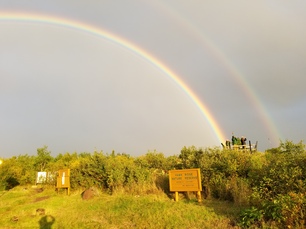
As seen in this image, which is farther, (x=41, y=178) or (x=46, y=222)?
(x=41, y=178)

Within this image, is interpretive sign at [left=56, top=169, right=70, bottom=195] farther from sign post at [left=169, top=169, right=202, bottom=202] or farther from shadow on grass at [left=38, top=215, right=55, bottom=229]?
sign post at [left=169, top=169, right=202, bottom=202]

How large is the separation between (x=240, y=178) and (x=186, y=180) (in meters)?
2.40

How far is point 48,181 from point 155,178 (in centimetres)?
1155

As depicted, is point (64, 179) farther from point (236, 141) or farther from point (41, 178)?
point (236, 141)

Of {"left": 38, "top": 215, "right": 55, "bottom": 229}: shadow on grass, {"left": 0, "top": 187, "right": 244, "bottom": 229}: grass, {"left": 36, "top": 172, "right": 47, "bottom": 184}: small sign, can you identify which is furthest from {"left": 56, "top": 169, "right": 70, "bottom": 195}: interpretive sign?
{"left": 38, "top": 215, "right": 55, "bottom": 229}: shadow on grass

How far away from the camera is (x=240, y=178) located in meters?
11.9

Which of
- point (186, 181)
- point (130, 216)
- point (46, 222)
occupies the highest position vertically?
point (186, 181)

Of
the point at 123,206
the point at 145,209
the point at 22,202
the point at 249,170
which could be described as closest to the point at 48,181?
the point at 22,202

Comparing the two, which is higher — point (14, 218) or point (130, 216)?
point (130, 216)

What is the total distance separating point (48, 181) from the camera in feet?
75.3

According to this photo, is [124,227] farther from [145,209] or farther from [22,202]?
[22,202]

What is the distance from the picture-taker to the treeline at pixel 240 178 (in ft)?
23.1

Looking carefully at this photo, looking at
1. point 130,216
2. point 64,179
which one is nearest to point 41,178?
point 64,179

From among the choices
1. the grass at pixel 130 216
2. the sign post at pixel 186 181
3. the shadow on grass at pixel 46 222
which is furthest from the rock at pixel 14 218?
the sign post at pixel 186 181
